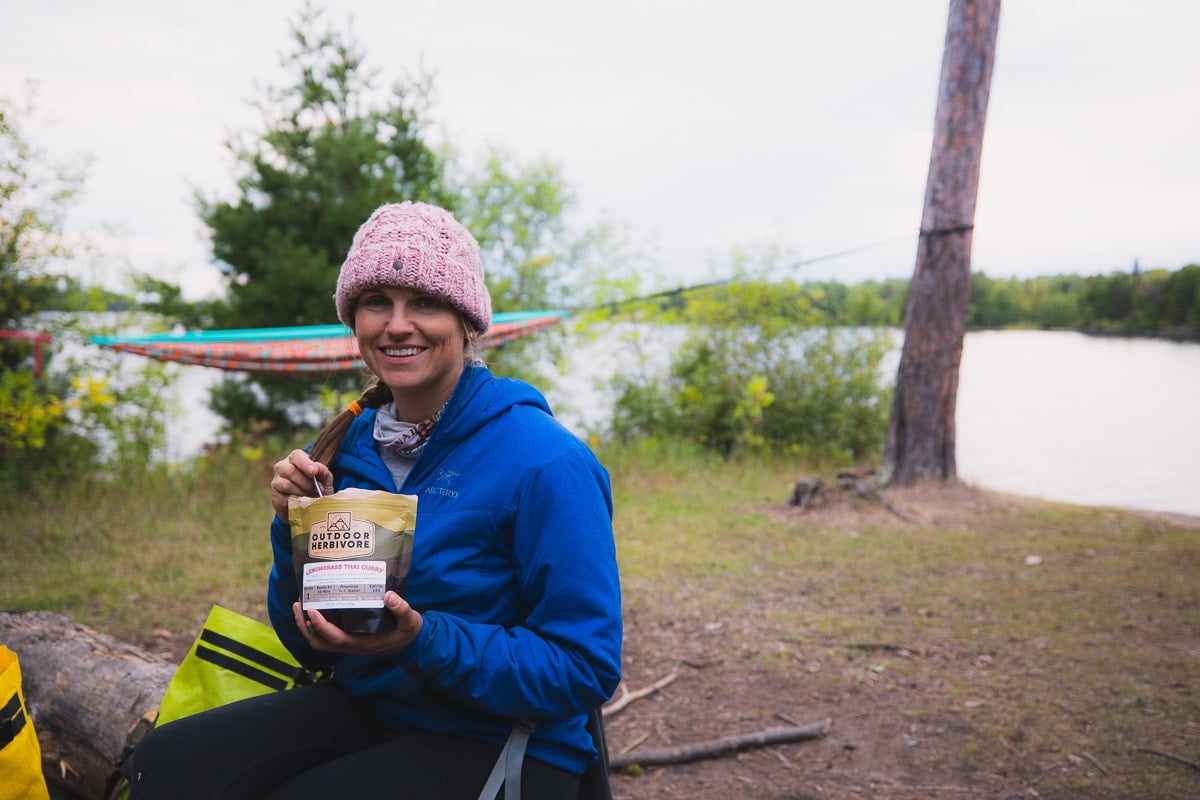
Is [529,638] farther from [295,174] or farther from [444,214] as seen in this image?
[295,174]

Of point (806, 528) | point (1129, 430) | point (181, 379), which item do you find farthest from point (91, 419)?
point (1129, 430)

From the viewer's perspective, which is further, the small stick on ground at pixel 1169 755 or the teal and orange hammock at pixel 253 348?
the teal and orange hammock at pixel 253 348

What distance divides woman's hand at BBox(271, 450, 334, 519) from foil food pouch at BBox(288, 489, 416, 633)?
0.67 ft

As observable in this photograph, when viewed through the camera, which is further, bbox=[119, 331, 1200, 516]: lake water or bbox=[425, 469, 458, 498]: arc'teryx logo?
bbox=[119, 331, 1200, 516]: lake water

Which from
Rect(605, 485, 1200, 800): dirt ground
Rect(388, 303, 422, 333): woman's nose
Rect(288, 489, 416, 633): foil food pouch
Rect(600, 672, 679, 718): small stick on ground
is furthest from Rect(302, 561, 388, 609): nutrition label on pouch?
Rect(600, 672, 679, 718): small stick on ground

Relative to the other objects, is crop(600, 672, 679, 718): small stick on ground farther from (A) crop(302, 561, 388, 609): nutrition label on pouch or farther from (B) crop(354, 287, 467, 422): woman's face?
(A) crop(302, 561, 388, 609): nutrition label on pouch

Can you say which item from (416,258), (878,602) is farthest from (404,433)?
(878,602)

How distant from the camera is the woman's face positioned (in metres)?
1.66

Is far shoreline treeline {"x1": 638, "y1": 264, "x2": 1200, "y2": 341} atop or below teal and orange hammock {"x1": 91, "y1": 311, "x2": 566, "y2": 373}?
atop

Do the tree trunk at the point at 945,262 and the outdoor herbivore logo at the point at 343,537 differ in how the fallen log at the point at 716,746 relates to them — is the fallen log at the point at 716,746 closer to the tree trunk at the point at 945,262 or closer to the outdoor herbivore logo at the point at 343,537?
the outdoor herbivore logo at the point at 343,537

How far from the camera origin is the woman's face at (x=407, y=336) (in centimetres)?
166

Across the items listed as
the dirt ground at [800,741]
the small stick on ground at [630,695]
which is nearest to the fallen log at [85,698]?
the dirt ground at [800,741]

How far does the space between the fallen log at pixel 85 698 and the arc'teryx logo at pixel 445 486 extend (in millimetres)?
1272

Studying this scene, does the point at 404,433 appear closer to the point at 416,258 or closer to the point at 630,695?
the point at 416,258
